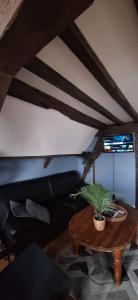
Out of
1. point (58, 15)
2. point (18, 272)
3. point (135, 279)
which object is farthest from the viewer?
point (135, 279)

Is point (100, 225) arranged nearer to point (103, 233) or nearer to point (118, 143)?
point (103, 233)

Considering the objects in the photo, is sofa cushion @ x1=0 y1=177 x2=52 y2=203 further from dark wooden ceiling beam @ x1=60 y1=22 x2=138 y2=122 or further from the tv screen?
dark wooden ceiling beam @ x1=60 y1=22 x2=138 y2=122

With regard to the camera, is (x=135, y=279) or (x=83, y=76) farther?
(x=135, y=279)

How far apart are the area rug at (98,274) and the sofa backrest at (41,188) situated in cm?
108

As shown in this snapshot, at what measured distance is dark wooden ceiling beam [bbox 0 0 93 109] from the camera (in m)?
0.59

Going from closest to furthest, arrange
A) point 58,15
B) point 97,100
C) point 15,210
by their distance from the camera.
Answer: point 58,15 < point 97,100 < point 15,210

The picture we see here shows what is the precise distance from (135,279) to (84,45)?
7.71 feet

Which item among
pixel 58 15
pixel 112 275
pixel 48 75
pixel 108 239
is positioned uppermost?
pixel 48 75

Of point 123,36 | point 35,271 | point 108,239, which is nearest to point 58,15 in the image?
point 123,36

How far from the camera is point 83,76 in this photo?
1.57m

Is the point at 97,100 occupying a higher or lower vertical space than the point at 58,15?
higher

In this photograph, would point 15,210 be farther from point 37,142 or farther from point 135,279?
point 135,279

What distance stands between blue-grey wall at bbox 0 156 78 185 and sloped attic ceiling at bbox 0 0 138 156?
1.20ft

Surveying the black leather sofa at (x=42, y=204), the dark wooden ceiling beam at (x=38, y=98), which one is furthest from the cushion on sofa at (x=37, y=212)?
the dark wooden ceiling beam at (x=38, y=98)
